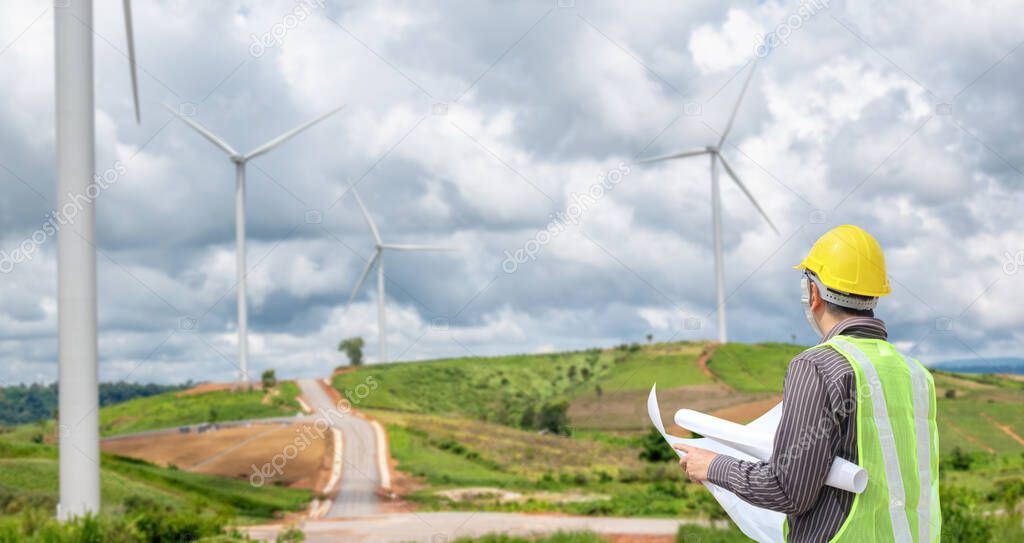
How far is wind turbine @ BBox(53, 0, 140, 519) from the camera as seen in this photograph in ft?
47.3

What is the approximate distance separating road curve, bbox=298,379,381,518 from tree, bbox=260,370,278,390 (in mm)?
7115

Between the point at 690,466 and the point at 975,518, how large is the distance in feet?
39.6

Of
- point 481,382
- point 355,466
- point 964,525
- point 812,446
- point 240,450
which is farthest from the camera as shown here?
point 481,382

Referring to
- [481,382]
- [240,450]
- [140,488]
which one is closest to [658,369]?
[481,382]

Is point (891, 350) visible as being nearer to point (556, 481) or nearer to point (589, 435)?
point (556, 481)

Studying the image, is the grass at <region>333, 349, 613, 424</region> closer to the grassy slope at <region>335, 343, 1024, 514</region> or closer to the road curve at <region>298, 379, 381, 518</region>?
the grassy slope at <region>335, 343, 1024, 514</region>

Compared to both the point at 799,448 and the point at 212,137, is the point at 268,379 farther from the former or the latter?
the point at 799,448

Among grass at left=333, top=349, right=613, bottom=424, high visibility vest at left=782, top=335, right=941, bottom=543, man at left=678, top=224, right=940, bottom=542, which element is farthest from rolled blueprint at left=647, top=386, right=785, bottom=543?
grass at left=333, top=349, right=613, bottom=424

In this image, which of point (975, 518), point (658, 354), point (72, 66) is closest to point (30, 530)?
point (72, 66)

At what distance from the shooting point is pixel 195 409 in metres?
52.2

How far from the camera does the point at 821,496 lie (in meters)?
2.92

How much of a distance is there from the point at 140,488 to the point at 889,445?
27.5m

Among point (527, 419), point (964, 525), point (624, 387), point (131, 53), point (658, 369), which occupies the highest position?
point (131, 53)

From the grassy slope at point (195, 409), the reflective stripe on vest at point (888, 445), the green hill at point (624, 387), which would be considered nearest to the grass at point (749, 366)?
the green hill at point (624, 387)
